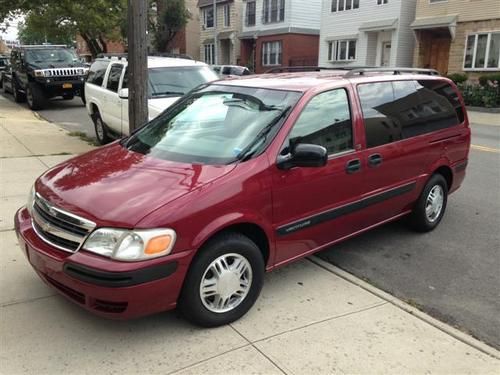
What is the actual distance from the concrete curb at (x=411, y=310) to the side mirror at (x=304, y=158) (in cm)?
115

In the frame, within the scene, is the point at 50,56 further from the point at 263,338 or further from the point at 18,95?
the point at 263,338

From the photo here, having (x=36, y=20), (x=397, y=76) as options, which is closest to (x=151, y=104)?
(x=397, y=76)

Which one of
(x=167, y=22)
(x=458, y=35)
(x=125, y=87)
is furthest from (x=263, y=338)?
(x=167, y=22)

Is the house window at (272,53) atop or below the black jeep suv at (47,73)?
atop

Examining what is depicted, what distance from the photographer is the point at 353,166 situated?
4.24m

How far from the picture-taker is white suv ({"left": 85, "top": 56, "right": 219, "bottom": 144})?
344 inches

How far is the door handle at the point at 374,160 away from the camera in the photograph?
173 inches

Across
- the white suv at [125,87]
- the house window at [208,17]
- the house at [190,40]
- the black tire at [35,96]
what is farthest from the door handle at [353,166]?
the house at [190,40]

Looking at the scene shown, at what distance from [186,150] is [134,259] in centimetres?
118

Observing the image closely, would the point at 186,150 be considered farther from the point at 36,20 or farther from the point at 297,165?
the point at 36,20

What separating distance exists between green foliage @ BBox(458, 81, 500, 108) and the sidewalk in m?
17.6

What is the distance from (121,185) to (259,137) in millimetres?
1054

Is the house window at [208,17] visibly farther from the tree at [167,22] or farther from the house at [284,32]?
the tree at [167,22]

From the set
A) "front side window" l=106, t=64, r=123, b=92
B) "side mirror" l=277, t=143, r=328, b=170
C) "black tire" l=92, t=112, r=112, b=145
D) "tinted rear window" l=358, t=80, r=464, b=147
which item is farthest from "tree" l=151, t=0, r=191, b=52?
"side mirror" l=277, t=143, r=328, b=170
